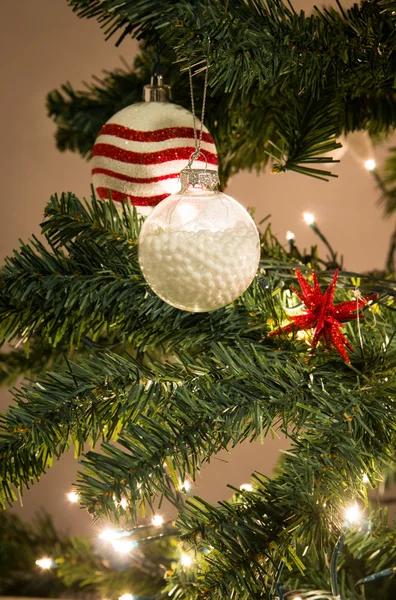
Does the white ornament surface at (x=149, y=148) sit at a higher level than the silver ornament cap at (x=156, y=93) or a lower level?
lower

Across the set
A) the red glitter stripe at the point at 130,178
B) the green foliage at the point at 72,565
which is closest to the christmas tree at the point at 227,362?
the red glitter stripe at the point at 130,178

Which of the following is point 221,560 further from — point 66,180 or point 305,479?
point 66,180

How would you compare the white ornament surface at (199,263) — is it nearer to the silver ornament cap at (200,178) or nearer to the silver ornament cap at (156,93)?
the silver ornament cap at (200,178)

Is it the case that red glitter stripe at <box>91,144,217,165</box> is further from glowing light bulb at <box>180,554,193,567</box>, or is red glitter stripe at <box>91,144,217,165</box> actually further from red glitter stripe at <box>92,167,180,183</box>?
glowing light bulb at <box>180,554,193,567</box>

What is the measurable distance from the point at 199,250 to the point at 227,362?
0.22 feet

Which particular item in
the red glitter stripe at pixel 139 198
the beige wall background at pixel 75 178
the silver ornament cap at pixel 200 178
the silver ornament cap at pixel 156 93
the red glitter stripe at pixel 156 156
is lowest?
the silver ornament cap at pixel 200 178

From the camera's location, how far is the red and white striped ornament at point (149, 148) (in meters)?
0.48

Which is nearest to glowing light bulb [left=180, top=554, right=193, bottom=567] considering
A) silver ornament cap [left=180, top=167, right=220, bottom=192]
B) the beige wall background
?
silver ornament cap [left=180, top=167, right=220, bottom=192]

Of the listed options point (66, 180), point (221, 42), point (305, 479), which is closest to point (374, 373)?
point (305, 479)

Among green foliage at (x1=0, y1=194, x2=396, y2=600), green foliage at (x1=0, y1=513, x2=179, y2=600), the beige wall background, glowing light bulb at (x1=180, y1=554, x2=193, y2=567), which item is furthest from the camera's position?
the beige wall background

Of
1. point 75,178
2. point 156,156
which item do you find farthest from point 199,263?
point 75,178

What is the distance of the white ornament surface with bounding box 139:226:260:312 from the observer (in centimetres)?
38

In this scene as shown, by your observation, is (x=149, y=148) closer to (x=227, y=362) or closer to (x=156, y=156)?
(x=156, y=156)

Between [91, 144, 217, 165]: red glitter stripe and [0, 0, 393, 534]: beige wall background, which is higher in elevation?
[0, 0, 393, 534]: beige wall background
